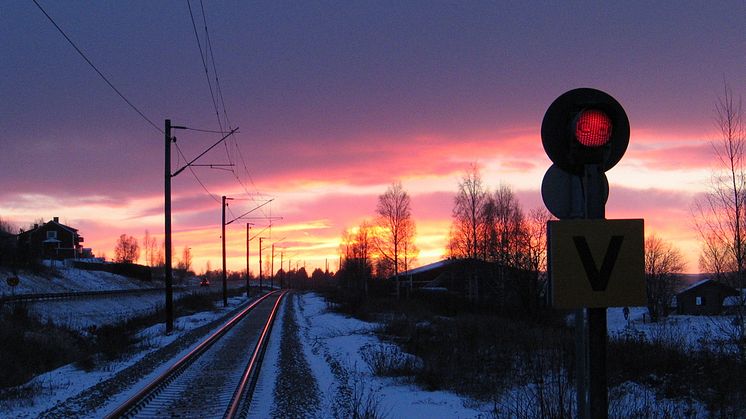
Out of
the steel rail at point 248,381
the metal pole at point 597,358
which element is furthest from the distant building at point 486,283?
the metal pole at point 597,358

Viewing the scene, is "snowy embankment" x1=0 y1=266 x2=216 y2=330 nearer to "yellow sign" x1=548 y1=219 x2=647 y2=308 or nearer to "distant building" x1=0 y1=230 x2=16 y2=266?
"distant building" x1=0 y1=230 x2=16 y2=266

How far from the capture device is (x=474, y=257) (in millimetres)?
57188

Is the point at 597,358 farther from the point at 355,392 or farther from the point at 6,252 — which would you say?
the point at 6,252

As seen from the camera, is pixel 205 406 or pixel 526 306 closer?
pixel 205 406

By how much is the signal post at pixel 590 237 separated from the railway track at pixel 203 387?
22.5 ft

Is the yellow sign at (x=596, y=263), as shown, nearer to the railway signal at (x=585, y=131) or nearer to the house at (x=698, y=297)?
the railway signal at (x=585, y=131)

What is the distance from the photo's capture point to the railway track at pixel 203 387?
32.1 feet

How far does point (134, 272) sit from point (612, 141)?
110 meters

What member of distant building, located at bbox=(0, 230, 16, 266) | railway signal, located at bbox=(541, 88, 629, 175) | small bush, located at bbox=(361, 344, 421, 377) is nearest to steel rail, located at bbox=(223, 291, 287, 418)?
small bush, located at bbox=(361, 344, 421, 377)

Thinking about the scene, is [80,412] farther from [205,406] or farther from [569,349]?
[569,349]

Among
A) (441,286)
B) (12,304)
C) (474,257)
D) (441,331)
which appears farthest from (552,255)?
(441,286)

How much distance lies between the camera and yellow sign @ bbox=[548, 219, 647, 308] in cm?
373

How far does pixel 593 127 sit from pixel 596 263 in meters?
0.91

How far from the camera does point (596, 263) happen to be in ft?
12.3
